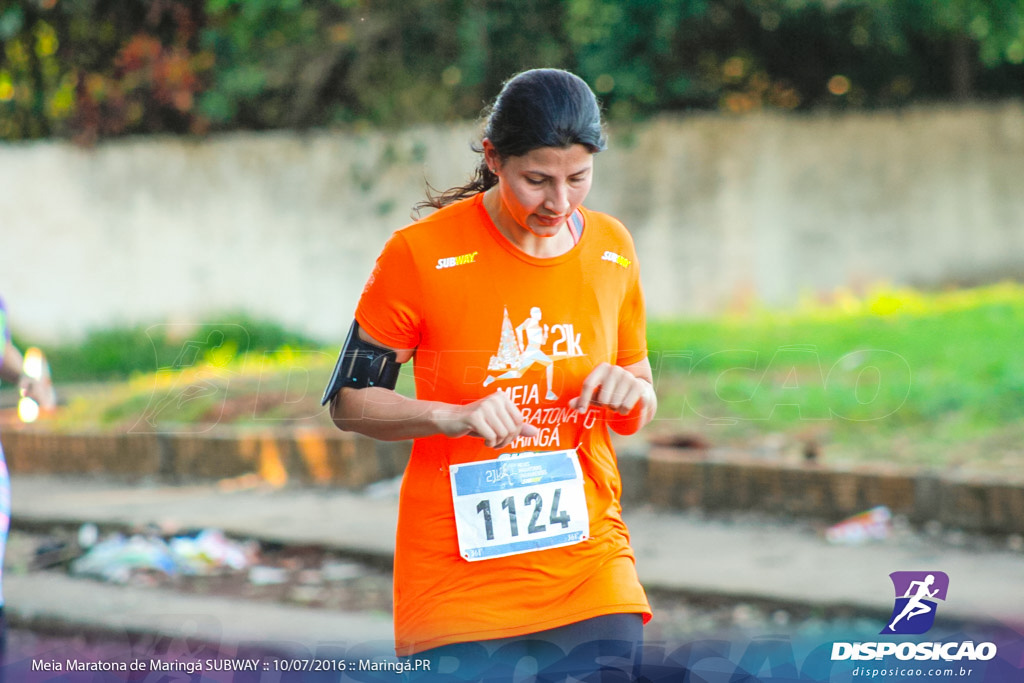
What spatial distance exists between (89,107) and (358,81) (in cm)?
316

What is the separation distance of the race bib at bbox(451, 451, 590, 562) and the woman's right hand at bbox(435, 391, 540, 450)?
17 cm

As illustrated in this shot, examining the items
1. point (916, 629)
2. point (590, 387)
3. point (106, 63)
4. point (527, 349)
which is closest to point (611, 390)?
point (590, 387)

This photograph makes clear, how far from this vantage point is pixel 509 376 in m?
2.49

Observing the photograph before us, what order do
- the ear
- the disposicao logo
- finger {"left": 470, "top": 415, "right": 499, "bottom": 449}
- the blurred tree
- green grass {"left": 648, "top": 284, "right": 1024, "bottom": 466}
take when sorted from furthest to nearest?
the blurred tree
green grass {"left": 648, "top": 284, "right": 1024, "bottom": 466}
the disposicao logo
the ear
finger {"left": 470, "top": 415, "right": 499, "bottom": 449}

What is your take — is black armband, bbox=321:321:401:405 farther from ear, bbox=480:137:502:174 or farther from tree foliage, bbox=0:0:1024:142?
tree foliage, bbox=0:0:1024:142

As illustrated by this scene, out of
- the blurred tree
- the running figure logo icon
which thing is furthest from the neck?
the blurred tree

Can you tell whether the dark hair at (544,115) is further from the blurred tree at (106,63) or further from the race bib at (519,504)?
the blurred tree at (106,63)

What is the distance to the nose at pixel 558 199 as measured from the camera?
7.88 ft

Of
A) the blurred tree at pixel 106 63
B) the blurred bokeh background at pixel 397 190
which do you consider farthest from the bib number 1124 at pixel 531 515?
the blurred tree at pixel 106 63

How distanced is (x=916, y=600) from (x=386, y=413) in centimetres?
291

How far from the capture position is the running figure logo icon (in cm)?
447

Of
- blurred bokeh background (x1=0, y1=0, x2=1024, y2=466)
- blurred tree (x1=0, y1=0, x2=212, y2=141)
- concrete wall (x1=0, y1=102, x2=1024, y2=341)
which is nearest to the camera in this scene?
blurred bokeh background (x1=0, y1=0, x2=1024, y2=466)

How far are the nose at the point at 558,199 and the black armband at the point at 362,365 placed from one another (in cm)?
45

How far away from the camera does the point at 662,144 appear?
1225 centimetres
